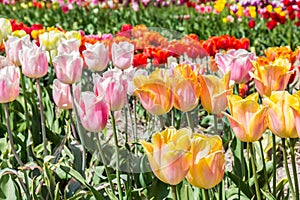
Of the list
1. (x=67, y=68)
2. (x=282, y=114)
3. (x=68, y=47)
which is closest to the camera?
(x=282, y=114)

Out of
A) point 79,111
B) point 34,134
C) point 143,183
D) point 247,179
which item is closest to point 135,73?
point 79,111

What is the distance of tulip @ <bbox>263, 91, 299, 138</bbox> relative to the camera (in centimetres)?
138

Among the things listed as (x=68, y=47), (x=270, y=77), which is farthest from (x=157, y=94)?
(x=68, y=47)

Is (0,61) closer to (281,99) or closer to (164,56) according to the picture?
(164,56)

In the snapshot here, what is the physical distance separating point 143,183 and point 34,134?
2.63 ft

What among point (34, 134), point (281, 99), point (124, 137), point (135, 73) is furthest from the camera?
point (34, 134)

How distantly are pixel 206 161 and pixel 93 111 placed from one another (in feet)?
1.28

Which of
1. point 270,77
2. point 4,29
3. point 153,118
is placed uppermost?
point 4,29

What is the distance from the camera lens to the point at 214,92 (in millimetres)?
1531

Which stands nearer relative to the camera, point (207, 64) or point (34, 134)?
point (207, 64)

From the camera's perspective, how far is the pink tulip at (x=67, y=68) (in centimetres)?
178

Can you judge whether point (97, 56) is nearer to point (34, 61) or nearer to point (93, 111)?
point (34, 61)

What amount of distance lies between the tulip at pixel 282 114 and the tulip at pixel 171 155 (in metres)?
0.26

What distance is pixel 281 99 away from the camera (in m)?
1.39
